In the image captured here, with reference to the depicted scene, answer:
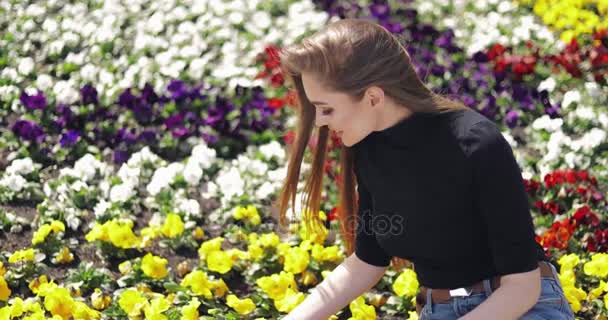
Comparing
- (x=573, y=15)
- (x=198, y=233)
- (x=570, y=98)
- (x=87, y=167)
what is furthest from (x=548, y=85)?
(x=87, y=167)

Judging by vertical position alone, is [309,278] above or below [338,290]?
below

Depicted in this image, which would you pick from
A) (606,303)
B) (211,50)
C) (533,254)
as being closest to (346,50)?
(533,254)

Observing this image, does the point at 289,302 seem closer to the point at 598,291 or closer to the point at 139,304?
the point at 139,304

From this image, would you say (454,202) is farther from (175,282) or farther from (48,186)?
(48,186)

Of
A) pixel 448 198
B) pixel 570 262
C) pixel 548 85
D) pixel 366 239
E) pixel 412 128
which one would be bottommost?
pixel 548 85

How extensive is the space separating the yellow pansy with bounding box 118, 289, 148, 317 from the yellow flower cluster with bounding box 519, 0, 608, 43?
133 inches

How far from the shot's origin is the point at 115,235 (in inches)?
143

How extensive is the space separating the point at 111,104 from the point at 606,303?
2975 millimetres

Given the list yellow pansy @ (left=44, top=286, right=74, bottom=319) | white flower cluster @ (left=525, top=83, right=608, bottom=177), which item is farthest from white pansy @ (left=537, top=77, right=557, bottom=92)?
yellow pansy @ (left=44, top=286, right=74, bottom=319)

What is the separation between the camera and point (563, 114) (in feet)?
15.8

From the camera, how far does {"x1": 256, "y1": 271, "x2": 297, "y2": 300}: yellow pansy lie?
3314 mm

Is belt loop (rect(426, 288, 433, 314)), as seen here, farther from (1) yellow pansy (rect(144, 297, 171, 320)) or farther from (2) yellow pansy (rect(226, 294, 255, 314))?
(1) yellow pansy (rect(144, 297, 171, 320))

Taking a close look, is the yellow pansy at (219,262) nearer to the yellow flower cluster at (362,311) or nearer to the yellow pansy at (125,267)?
the yellow pansy at (125,267)

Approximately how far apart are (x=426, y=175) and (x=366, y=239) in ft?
1.19
